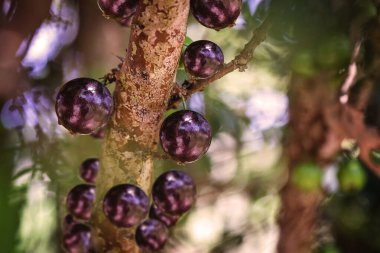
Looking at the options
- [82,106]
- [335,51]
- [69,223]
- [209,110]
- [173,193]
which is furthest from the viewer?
[209,110]

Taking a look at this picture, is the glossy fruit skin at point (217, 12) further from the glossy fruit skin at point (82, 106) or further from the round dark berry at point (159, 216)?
the round dark berry at point (159, 216)

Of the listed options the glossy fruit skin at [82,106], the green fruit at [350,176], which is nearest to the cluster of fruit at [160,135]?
the glossy fruit skin at [82,106]

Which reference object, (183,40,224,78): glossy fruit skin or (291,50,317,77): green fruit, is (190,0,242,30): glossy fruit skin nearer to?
(183,40,224,78): glossy fruit skin

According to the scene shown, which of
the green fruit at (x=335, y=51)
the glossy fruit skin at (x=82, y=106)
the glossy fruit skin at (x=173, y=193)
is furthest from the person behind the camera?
the green fruit at (x=335, y=51)

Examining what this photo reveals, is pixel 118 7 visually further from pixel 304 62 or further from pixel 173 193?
pixel 304 62

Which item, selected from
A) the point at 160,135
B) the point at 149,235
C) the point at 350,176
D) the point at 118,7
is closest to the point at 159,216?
the point at 149,235

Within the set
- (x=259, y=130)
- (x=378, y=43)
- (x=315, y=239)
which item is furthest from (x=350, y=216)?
(x=378, y=43)
